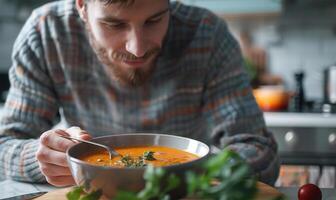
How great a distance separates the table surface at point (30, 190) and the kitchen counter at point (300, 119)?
5.17 ft

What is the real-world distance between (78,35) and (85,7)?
18cm

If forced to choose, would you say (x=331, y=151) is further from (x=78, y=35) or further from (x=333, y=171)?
(x=78, y=35)

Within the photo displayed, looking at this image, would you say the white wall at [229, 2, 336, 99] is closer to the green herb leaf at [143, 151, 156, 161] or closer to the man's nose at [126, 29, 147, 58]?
the man's nose at [126, 29, 147, 58]

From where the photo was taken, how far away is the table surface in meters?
0.88

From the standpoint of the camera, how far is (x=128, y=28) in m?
1.09

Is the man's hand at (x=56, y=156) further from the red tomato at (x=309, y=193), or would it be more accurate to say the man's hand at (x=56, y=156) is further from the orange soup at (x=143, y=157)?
the red tomato at (x=309, y=193)

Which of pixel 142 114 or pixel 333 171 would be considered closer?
pixel 142 114

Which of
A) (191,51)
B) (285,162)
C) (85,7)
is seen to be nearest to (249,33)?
(285,162)

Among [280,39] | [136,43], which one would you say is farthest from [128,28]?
[280,39]

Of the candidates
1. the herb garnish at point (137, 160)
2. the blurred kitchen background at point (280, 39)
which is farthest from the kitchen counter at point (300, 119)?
the herb garnish at point (137, 160)

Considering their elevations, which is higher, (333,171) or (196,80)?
(196,80)

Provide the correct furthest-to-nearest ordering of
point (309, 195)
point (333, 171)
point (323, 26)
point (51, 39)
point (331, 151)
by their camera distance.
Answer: point (323, 26) < point (333, 171) < point (331, 151) < point (51, 39) < point (309, 195)

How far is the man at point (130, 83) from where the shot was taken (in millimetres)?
1281

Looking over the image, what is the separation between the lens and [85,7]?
1207 mm
